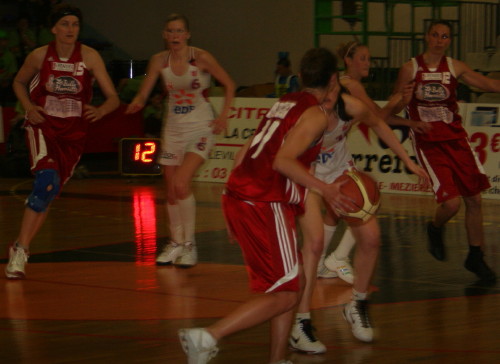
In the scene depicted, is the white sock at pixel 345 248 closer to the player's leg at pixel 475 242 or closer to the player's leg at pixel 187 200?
the player's leg at pixel 475 242

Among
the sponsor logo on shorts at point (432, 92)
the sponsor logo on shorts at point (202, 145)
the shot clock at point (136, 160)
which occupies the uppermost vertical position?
the sponsor logo on shorts at point (432, 92)

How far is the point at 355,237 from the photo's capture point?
6055 millimetres

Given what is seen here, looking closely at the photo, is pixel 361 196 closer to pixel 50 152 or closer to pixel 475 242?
pixel 475 242

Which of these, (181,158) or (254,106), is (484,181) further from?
(254,106)

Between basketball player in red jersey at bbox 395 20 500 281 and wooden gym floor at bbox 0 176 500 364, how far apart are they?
631mm

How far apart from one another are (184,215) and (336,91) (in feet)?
10.1

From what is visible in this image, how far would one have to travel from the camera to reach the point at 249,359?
5262 millimetres

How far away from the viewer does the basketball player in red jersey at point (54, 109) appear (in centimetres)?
777

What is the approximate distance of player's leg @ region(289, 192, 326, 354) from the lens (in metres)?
5.47

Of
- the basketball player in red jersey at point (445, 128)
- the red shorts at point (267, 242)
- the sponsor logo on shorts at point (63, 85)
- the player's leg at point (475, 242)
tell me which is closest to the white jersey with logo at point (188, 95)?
the sponsor logo on shorts at point (63, 85)

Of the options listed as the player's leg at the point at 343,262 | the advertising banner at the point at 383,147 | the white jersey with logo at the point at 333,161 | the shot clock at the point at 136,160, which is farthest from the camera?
the shot clock at the point at 136,160

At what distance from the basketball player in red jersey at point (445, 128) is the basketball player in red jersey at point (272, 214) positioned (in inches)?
127

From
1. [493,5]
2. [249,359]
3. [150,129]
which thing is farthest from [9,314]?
[493,5]

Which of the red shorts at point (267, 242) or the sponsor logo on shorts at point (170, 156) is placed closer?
the red shorts at point (267, 242)
